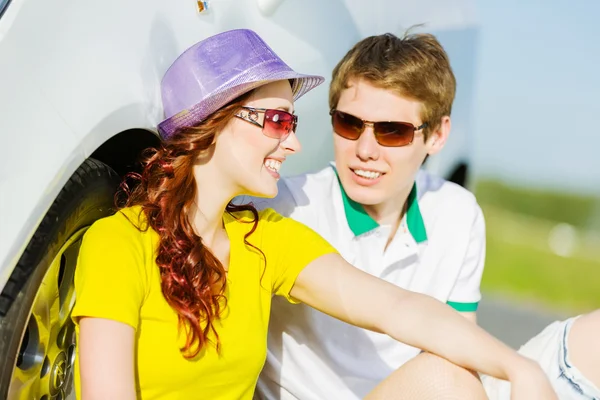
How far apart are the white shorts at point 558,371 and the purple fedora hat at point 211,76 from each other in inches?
37.6

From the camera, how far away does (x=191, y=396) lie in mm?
1479

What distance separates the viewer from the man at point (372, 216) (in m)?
1.98

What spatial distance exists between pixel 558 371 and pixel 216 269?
910mm

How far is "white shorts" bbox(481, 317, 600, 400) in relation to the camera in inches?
70.4

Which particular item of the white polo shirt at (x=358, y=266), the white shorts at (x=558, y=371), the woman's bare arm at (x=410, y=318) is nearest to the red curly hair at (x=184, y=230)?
the woman's bare arm at (x=410, y=318)

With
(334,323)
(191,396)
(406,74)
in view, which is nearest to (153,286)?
(191,396)

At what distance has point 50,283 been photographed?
1.40 metres

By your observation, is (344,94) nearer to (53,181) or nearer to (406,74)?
(406,74)

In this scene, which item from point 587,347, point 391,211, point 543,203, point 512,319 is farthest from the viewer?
point 543,203

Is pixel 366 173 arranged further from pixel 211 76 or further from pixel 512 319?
pixel 512 319

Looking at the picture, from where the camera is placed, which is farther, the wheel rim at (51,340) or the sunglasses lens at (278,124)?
the sunglasses lens at (278,124)

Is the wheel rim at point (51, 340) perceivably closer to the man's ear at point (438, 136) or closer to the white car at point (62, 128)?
the white car at point (62, 128)

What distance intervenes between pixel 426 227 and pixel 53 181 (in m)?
1.21

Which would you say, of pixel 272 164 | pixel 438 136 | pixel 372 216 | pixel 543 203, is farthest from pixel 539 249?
pixel 272 164
